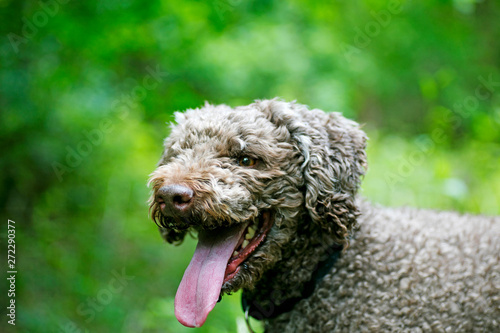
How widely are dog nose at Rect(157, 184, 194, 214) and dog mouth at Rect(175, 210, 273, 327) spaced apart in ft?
1.16

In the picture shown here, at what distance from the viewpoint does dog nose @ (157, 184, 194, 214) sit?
242 cm

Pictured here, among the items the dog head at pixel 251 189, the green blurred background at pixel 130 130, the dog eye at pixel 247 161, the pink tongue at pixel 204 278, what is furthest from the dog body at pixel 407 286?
the green blurred background at pixel 130 130

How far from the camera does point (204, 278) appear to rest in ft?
8.36

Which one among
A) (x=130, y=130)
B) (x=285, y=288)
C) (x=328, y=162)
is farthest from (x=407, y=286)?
(x=130, y=130)

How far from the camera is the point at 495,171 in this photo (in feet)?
20.5

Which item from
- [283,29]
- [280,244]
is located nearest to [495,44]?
[283,29]

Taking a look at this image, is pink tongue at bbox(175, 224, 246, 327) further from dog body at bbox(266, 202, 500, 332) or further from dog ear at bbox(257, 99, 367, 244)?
dog body at bbox(266, 202, 500, 332)

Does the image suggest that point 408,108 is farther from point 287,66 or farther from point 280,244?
point 280,244

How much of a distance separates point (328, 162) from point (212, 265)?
921mm

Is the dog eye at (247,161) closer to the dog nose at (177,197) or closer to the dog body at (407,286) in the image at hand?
the dog nose at (177,197)

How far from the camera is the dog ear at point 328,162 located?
2705 mm

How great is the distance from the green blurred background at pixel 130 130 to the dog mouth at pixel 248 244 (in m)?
1.32

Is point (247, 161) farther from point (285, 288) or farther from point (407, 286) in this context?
point (407, 286)

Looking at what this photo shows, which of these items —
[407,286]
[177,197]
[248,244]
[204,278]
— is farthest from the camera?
[407,286]
